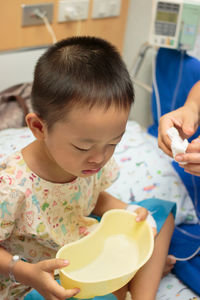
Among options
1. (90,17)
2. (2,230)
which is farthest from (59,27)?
(2,230)

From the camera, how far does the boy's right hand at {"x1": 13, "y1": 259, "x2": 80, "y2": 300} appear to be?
873mm

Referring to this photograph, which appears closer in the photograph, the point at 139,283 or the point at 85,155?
the point at 85,155

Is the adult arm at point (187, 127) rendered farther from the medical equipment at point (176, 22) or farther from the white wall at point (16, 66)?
the white wall at point (16, 66)

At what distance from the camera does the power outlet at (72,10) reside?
183 cm

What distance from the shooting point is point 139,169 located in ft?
5.10

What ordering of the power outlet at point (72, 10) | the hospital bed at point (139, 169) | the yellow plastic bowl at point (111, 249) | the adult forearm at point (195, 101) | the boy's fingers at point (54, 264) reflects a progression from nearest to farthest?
the boy's fingers at point (54, 264)
the yellow plastic bowl at point (111, 249)
the adult forearm at point (195, 101)
the hospital bed at point (139, 169)
the power outlet at point (72, 10)

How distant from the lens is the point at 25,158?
1007mm

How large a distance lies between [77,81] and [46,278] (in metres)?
0.43

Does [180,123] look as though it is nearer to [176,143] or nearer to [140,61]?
[176,143]

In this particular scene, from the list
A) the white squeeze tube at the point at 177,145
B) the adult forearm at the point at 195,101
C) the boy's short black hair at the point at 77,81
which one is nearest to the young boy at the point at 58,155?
the boy's short black hair at the point at 77,81

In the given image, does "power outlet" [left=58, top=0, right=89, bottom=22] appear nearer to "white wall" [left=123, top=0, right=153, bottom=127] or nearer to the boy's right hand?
"white wall" [left=123, top=0, right=153, bottom=127]

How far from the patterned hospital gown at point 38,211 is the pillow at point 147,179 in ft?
0.97

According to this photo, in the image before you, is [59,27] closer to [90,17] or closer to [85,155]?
[90,17]

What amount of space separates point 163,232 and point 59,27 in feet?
3.59
